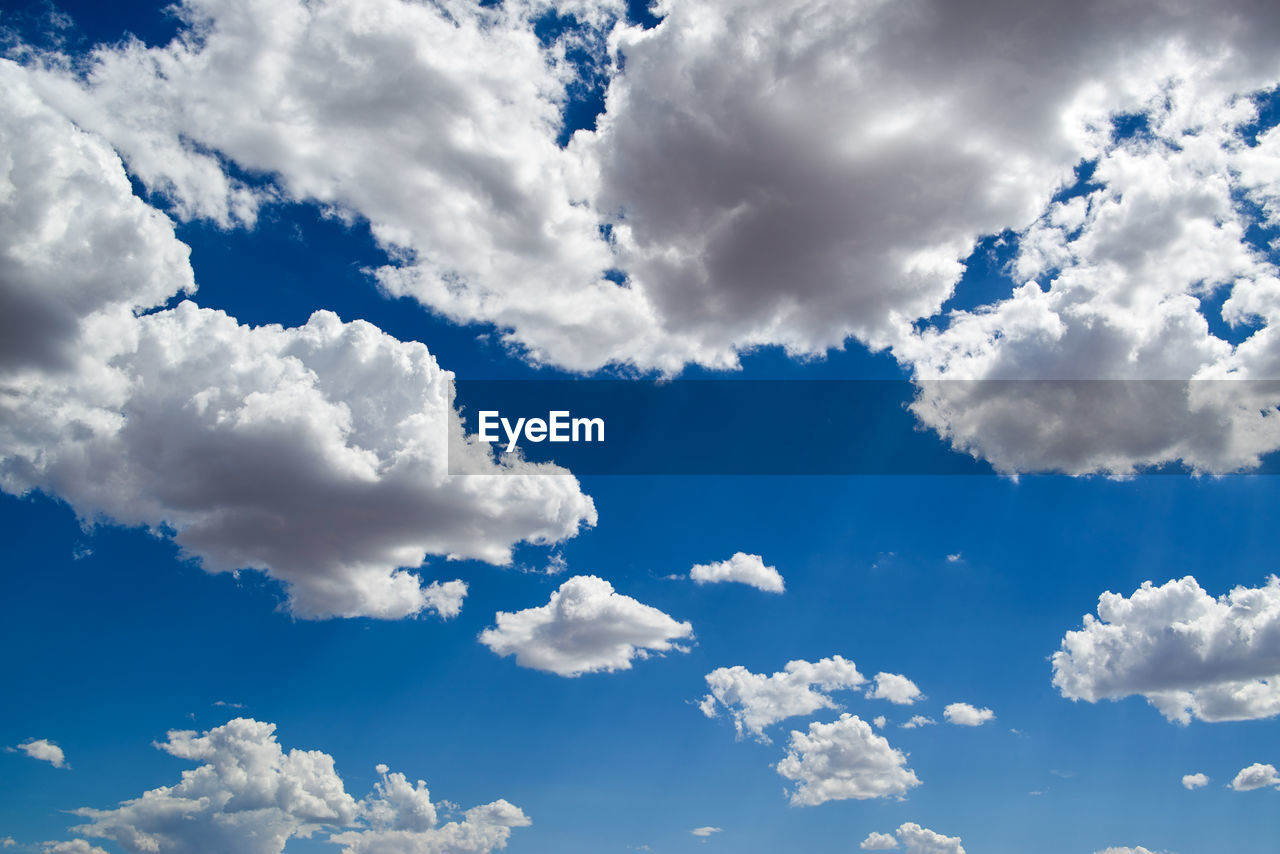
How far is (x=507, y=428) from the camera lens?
399 ft

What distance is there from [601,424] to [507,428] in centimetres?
1210

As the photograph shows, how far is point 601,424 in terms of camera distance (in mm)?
125250
